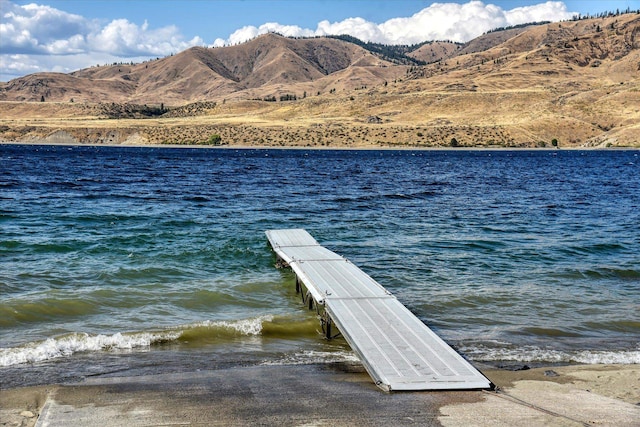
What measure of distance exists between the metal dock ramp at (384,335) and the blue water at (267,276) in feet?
2.97

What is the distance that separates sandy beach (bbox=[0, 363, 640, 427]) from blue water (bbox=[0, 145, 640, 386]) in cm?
125

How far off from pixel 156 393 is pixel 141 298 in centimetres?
797

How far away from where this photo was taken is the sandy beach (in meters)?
9.93

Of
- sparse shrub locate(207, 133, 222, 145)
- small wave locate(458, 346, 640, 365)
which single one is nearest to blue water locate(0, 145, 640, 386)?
small wave locate(458, 346, 640, 365)

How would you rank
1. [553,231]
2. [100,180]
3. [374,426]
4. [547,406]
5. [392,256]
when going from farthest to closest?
[100,180], [553,231], [392,256], [547,406], [374,426]

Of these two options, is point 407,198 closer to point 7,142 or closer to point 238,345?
point 238,345

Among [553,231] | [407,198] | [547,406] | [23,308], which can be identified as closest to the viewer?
[547,406]

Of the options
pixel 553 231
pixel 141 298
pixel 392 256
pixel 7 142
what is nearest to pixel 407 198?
pixel 553 231

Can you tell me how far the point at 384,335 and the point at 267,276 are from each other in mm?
9490

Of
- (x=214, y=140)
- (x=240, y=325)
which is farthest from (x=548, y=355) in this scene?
(x=214, y=140)

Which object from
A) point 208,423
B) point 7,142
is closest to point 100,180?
point 208,423

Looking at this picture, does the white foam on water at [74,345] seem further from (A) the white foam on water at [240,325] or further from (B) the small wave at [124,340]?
(A) the white foam on water at [240,325]

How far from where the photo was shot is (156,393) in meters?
11.1

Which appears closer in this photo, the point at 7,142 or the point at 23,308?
the point at 23,308
